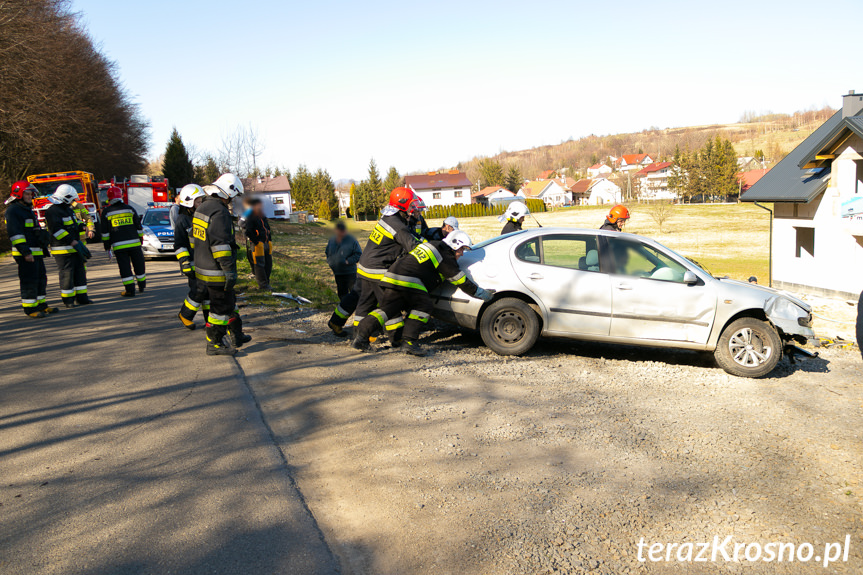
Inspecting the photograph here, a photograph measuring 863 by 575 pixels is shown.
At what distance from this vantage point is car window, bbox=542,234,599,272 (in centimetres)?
752

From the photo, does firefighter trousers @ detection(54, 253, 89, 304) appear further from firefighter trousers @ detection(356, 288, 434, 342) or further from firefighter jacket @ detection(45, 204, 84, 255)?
firefighter trousers @ detection(356, 288, 434, 342)

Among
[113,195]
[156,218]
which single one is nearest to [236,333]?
[113,195]

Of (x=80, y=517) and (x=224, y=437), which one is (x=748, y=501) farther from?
(x=80, y=517)

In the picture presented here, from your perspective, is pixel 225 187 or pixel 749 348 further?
pixel 749 348

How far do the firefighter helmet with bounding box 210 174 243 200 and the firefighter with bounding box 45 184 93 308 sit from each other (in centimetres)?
447

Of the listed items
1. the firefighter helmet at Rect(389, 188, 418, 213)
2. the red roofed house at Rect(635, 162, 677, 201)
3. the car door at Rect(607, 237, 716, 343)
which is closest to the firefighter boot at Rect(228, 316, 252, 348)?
the firefighter helmet at Rect(389, 188, 418, 213)

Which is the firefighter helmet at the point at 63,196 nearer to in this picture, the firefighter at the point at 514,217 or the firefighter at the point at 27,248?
the firefighter at the point at 27,248

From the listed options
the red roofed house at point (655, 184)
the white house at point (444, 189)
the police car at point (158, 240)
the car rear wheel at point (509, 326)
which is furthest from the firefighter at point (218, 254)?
the red roofed house at point (655, 184)

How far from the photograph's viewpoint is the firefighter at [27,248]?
922 centimetres

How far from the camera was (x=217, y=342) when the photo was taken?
7.11 m

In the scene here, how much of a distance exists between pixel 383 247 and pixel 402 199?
65 cm

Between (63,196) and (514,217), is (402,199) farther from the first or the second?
(63,196)

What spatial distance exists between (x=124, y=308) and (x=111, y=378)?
4127mm

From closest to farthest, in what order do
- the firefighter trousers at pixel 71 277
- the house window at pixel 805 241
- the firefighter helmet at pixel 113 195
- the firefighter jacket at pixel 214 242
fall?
the firefighter jacket at pixel 214 242
the firefighter trousers at pixel 71 277
the firefighter helmet at pixel 113 195
the house window at pixel 805 241
